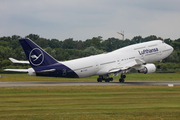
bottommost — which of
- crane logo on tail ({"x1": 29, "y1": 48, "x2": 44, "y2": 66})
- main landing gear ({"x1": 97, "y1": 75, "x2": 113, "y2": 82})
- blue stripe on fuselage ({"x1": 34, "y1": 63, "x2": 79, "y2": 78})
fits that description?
main landing gear ({"x1": 97, "y1": 75, "x2": 113, "y2": 82})

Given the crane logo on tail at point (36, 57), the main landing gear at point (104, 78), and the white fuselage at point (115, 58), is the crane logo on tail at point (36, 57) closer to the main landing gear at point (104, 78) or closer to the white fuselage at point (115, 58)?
the white fuselage at point (115, 58)

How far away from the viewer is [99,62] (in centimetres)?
5359

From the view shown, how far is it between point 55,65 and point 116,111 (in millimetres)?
27591

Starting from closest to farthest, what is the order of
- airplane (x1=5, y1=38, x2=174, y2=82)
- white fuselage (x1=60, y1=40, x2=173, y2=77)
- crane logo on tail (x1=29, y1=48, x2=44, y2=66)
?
1. crane logo on tail (x1=29, y1=48, x2=44, y2=66)
2. airplane (x1=5, y1=38, x2=174, y2=82)
3. white fuselage (x1=60, y1=40, x2=173, y2=77)

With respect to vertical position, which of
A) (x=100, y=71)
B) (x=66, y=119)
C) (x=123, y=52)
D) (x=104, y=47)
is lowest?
(x=66, y=119)

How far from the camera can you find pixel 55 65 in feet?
161

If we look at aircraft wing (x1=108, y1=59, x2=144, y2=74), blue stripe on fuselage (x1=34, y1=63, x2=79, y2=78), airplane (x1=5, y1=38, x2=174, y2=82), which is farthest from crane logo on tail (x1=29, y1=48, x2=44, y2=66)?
aircraft wing (x1=108, y1=59, x2=144, y2=74)

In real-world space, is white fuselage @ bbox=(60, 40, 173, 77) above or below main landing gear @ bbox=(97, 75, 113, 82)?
above

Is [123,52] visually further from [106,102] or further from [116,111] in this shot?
[116,111]

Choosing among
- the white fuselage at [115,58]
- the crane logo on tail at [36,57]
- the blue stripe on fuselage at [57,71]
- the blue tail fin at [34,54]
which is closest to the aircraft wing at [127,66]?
the white fuselage at [115,58]

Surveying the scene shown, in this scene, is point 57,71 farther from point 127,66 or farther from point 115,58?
point 127,66

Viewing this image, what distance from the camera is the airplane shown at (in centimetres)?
4747

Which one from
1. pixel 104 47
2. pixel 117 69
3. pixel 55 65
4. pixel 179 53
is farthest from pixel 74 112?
pixel 104 47

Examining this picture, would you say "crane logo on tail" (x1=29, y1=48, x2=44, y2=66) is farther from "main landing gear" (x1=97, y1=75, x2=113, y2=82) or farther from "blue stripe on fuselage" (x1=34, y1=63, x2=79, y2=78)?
"main landing gear" (x1=97, y1=75, x2=113, y2=82)
